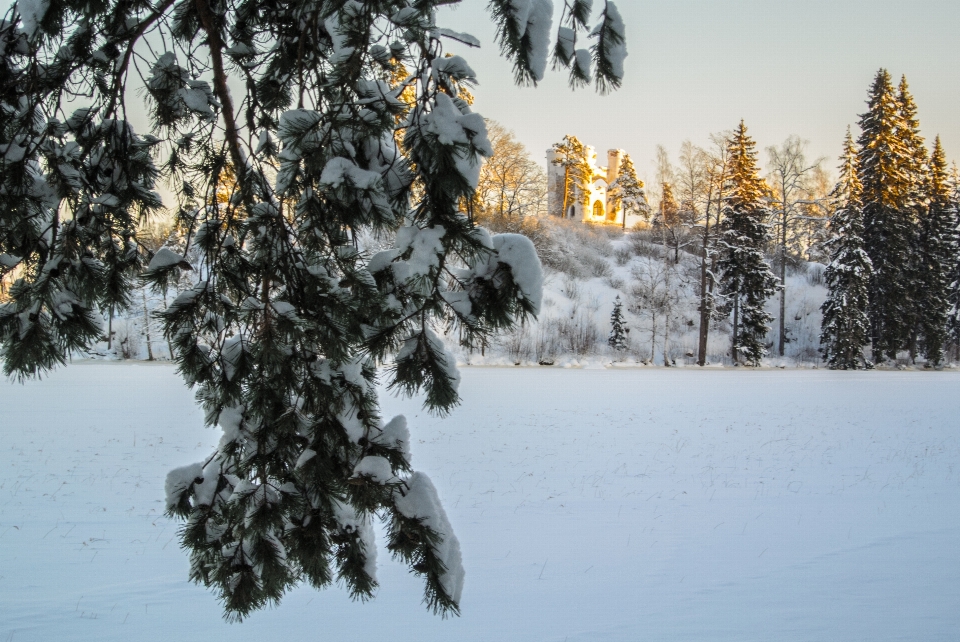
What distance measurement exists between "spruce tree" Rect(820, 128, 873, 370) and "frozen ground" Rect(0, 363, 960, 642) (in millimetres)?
15714

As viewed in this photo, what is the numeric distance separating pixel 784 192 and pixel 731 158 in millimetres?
4049

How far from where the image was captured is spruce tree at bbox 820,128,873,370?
26.8 m

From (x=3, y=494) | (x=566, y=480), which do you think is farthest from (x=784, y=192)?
(x=3, y=494)

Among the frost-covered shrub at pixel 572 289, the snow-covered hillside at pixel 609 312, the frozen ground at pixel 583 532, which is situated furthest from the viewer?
the frost-covered shrub at pixel 572 289

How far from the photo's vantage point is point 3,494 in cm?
692

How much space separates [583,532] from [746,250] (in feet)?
77.1

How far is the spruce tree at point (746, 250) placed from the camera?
88.1ft

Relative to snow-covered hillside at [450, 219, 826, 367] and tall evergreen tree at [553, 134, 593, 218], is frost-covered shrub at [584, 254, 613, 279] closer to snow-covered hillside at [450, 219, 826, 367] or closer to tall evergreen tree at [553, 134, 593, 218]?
snow-covered hillside at [450, 219, 826, 367]

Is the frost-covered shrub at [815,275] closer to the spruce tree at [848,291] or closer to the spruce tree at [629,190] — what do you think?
the spruce tree at [848,291]

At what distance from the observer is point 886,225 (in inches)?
1154

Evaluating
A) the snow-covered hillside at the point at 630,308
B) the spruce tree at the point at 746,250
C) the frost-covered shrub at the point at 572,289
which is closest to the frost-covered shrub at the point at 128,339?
the snow-covered hillside at the point at 630,308

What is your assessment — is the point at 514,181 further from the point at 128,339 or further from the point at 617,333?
the point at 128,339

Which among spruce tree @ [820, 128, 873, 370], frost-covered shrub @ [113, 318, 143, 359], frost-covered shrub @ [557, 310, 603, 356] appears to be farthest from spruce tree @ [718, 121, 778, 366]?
frost-covered shrub @ [113, 318, 143, 359]

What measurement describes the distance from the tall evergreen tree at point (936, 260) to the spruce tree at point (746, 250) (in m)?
8.14
